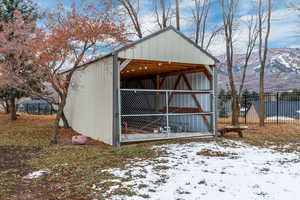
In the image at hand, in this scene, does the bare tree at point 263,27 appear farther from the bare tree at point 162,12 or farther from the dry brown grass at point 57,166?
the dry brown grass at point 57,166

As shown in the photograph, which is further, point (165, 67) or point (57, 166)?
point (165, 67)

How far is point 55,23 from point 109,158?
466 centimetres

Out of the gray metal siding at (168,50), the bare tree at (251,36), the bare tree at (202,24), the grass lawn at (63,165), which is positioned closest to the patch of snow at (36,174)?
the grass lawn at (63,165)

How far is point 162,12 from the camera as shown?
16.3 meters

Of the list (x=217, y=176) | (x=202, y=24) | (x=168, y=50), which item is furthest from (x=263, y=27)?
(x=217, y=176)

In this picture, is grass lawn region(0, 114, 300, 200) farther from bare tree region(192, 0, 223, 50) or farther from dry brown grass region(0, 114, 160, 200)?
bare tree region(192, 0, 223, 50)

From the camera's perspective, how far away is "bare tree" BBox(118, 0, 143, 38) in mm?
15582

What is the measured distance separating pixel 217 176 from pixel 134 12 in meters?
13.4

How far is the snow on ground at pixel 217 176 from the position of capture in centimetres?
379

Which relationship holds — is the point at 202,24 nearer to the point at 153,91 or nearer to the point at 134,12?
the point at 134,12

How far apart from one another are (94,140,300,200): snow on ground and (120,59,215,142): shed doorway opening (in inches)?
92.2

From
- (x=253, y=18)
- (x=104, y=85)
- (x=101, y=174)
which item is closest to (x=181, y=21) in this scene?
(x=253, y=18)

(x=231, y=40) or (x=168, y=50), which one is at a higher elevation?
(x=231, y=40)

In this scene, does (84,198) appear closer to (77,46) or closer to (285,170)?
(285,170)
